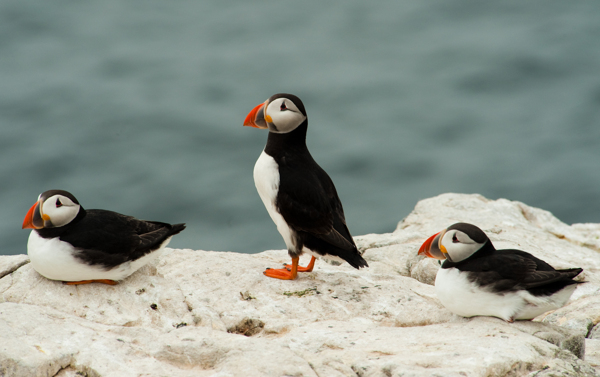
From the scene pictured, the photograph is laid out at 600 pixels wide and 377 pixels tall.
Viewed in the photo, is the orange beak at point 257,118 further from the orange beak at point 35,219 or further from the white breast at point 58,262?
the orange beak at point 35,219

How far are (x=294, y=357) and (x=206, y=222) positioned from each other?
22.2 feet

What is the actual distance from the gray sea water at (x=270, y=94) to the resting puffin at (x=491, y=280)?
5.78 metres

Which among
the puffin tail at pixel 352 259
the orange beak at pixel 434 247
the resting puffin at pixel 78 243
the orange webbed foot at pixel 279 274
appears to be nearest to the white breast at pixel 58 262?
the resting puffin at pixel 78 243

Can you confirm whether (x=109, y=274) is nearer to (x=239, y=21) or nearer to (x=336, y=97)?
(x=336, y=97)

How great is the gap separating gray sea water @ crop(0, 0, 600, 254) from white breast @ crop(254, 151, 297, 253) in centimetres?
482

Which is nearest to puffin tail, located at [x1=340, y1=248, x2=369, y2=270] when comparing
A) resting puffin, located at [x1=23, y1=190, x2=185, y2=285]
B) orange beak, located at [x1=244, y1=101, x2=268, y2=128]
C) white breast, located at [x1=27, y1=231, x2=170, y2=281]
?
orange beak, located at [x1=244, y1=101, x2=268, y2=128]

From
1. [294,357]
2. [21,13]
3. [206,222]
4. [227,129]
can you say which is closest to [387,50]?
[227,129]

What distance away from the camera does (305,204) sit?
491 centimetres

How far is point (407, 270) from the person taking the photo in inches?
236

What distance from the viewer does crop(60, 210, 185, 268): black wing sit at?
14.1 feet

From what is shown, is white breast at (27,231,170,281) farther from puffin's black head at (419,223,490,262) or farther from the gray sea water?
the gray sea water

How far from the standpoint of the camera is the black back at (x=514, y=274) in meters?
Result: 4.11

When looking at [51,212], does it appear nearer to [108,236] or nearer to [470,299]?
[108,236]

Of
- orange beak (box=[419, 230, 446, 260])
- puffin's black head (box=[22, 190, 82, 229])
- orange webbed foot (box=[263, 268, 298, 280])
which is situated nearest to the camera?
puffin's black head (box=[22, 190, 82, 229])
